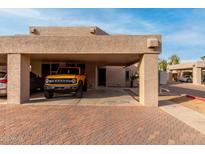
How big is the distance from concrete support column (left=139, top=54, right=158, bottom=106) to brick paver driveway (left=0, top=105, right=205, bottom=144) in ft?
6.77

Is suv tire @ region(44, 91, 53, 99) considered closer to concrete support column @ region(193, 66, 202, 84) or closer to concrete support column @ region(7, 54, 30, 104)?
concrete support column @ region(7, 54, 30, 104)

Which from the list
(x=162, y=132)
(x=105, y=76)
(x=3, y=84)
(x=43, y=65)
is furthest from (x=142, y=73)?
(x=105, y=76)

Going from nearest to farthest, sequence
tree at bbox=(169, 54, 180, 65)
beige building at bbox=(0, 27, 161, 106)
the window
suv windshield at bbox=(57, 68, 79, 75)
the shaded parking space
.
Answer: beige building at bbox=(0, 27, 161, 106), the shaded parking space, suv windshield at bbox=(57, 68, 79, 75), the window, tree at bbox=(169, 54, 180, 65)

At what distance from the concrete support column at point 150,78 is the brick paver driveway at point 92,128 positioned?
2065 millimetres

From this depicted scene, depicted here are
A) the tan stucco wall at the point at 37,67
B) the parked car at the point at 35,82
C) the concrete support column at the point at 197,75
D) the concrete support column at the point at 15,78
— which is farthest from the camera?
the concrete support column at the point at 197,75

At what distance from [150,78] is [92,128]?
211 inches

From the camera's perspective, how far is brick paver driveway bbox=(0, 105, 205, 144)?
529cm

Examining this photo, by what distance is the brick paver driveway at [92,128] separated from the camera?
17.4ft

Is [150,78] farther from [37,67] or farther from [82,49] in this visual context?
[37,67]

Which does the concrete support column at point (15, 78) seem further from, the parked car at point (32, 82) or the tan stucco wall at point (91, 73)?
the tan stucco wall at point (91, 73)

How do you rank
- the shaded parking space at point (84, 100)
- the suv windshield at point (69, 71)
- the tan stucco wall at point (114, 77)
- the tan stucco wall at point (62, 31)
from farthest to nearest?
the tan stucco wall at point (114, 77), the tan stucco wall at point (62, 31), the suv windshield at point (69, 71), the shaded parking space at point (84, 100)

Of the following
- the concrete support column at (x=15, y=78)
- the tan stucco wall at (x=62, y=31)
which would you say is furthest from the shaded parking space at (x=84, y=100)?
the tan stucco wall at (x=62, y=31)

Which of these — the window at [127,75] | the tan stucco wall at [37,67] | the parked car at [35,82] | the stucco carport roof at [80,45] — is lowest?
the parked car at [35,82]

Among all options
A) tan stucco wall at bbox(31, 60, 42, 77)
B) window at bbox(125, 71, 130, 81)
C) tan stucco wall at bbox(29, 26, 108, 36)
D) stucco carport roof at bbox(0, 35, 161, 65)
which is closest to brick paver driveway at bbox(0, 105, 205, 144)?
stucco carport roof at bbox(0, 35, 161, 65)
